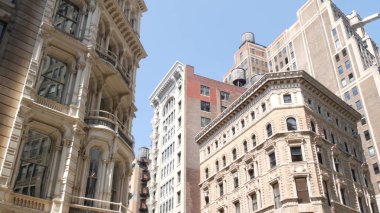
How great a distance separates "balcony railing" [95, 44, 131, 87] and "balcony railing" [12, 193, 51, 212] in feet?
32.0

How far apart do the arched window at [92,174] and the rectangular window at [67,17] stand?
7232 mm

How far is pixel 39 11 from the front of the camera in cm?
2114

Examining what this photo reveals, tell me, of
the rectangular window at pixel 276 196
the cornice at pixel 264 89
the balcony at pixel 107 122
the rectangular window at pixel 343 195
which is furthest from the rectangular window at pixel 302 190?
the balcony at pixel 107 122

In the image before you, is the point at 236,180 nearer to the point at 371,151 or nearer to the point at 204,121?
the point at 204,121

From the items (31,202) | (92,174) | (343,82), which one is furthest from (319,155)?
(343,82)

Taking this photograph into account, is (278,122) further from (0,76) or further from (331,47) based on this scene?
(331,47)

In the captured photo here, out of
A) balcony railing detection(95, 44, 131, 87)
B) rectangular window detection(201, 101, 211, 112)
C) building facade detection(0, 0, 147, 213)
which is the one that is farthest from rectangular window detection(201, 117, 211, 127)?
building facade detection(0, 0, 147, 213)

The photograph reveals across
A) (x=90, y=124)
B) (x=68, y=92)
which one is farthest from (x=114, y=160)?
(x=68, y=92)

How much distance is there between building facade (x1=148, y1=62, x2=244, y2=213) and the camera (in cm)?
6588

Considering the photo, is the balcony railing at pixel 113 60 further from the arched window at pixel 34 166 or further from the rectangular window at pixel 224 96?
the rectangular window at pixel 224 96

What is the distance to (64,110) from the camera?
20.2m

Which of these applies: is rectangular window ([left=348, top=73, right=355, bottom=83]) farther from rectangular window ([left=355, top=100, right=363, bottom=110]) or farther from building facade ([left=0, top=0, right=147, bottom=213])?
building facade ([left=0, top=0, right=147, bottom=213])

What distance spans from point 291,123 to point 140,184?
54.6 meters

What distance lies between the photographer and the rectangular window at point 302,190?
128ft
